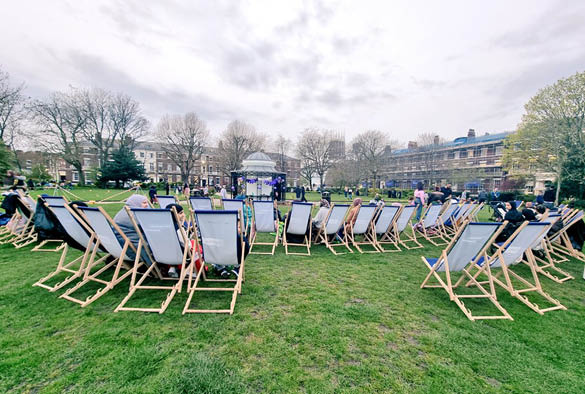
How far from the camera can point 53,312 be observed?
267 cm

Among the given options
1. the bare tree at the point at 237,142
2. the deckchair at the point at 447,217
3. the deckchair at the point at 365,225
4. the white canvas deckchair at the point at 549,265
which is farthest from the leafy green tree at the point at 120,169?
the white canvas deckchair at the point at 549,265

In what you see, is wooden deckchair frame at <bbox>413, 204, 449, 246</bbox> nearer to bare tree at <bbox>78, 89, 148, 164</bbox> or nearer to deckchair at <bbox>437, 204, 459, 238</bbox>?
deckchair at <bbox>437, 204, 459, 238</bbox>

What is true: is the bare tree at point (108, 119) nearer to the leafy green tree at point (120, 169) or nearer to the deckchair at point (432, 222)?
the leafy green tree at point (120, 169)

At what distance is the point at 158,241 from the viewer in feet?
9.72

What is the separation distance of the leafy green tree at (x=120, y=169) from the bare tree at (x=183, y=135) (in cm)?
506

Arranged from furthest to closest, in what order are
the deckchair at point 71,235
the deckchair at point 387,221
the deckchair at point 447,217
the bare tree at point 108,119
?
the bare tree at point 108,119
the deckchair at point 447,217
the deckchair at point 387,221
the deckchair at point 71,235

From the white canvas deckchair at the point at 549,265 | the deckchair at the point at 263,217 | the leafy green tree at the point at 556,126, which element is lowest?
the white canvas deckchair at the point at 549,265

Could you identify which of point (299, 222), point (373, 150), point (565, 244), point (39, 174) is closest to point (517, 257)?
point (299, 222)

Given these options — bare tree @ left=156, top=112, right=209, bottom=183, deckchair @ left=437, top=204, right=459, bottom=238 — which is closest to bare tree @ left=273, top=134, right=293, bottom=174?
bare tree @ left=156, top=112, right=209, bottom=183

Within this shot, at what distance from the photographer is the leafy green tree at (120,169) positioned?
31828mm

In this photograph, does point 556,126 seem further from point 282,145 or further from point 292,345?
point 282,145

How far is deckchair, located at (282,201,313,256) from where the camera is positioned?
205 inches

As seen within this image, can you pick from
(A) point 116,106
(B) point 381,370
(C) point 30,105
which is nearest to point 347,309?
(B) point 381,370

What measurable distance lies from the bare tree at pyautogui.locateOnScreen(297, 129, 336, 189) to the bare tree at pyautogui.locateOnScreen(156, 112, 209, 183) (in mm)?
15277
